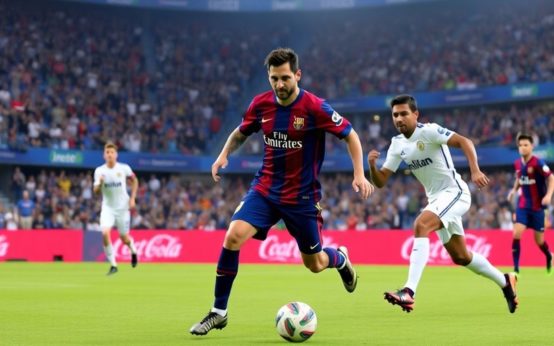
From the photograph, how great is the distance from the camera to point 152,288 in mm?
15906

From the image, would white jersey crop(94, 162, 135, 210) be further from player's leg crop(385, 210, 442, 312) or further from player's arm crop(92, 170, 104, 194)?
player's leg crop(385, 210, 442, 312)

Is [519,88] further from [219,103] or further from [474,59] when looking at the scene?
[219,103]

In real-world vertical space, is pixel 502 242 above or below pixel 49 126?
below

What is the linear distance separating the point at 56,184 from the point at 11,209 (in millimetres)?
2862

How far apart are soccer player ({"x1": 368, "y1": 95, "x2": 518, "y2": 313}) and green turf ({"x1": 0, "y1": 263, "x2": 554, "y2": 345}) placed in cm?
56

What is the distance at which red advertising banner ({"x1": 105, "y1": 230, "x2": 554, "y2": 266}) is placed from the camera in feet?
87.4

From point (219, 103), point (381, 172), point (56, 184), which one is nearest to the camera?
point (381, 172)

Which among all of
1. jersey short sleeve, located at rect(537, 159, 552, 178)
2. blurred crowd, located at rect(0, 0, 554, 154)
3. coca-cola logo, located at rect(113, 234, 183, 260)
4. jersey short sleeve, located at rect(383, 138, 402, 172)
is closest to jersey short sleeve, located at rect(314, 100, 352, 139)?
Result: jersey short sleeve, located at rect(383, 138, 402, 172)

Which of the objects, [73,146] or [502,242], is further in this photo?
[73,146]

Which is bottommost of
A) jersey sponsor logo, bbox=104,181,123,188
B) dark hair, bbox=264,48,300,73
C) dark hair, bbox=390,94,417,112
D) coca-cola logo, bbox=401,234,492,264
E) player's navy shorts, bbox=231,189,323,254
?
coca-cola logo, bbox=401,234,492,264

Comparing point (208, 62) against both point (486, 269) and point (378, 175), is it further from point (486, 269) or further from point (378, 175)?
point (486, 269)

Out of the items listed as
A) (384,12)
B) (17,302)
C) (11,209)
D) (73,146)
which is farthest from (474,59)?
(17,302)

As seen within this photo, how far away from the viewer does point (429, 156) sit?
10922mm

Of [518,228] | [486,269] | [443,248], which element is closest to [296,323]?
[486,269]
